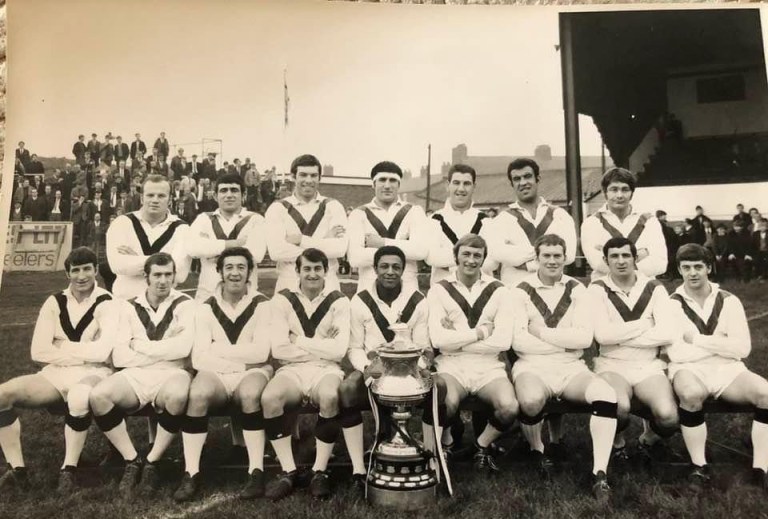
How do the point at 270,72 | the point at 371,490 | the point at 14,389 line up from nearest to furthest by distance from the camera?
the point at 371,490 < the point at 14,389 < the point at 270,72

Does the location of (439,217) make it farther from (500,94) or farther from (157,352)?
(157,352)

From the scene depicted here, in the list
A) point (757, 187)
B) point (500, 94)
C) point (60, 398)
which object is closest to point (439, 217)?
point (500, 94)

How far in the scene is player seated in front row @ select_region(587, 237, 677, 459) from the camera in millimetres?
2721

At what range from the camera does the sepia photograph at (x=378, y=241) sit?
2.64 metres

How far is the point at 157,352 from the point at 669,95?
2836 mm

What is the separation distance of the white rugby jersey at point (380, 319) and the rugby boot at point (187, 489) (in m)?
0.86

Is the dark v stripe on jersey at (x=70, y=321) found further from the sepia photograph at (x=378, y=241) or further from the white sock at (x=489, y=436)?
the white sock at (x=489, y=436)

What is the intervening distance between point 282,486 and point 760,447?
6.97ft

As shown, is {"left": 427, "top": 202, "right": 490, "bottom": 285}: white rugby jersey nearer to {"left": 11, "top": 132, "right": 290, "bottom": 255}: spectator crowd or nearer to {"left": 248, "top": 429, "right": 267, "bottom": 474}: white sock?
{"left": 11, "top": 132, "right": 290, "bottom": 255}: spectator crowd

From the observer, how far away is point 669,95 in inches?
116

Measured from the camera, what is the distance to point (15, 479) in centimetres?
250

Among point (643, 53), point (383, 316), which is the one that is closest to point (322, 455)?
point (383, 316)

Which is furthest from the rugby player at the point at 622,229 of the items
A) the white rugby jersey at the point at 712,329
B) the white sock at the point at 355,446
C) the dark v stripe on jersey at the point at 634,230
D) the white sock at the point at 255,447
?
the white sock at the point at 255,447

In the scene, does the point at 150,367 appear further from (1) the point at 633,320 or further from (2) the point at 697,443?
(2) the point at 697,443
